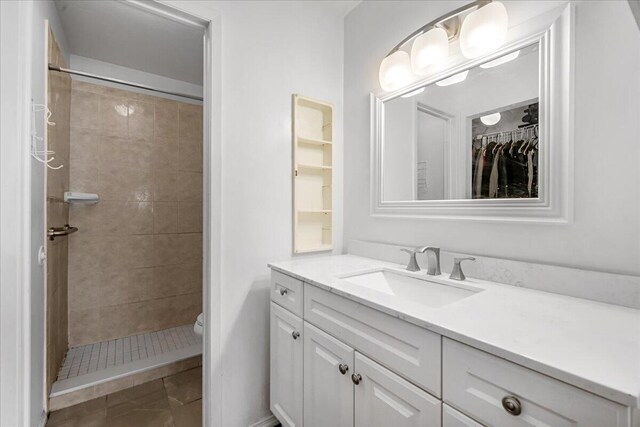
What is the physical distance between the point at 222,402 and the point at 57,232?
1377mm

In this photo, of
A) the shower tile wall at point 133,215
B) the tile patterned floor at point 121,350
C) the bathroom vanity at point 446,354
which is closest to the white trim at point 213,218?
the bathroom vanity at point 446,354

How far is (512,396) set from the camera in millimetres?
578

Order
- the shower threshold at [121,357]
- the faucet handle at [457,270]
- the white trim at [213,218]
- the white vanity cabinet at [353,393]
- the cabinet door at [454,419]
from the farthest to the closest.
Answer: the shower threshold at [121,357] < the white trim at [213,218] < the faucet handle at [457,270] < the white vanity cabinet at [353,393] < the cabinet door at [454,419]

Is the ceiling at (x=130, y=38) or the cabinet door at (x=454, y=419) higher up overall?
the ceiling at (x=130, y=38)

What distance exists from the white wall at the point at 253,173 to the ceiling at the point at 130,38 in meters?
0.36

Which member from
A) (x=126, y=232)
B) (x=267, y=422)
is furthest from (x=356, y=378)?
(x=126, y=232)

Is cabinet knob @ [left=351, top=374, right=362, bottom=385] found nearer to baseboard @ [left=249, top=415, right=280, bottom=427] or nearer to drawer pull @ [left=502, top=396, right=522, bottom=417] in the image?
drawer pull @ [left=502, top=396, right=522, bottom=417]

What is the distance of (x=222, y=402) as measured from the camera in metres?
1.42

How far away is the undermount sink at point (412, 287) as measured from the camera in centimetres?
111

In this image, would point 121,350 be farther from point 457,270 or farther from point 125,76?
point 457,270

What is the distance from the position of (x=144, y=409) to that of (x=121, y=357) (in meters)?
0.60

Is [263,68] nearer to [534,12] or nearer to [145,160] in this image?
[534,12]

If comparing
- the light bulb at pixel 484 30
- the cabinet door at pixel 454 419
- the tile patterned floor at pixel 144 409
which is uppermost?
the light bulb at pixel 484 30

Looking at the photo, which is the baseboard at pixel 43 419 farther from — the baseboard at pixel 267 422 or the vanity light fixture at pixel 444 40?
the vanity light fixture at pixel 444 40
